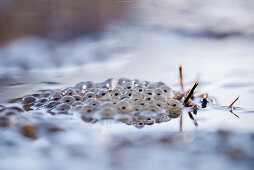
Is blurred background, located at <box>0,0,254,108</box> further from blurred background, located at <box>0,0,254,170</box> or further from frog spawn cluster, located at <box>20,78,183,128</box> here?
frog spawn cluster, located at <box>20,78,183,128</box>

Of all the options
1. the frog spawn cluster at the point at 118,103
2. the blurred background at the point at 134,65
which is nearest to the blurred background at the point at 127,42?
the blurred background at the point at 134,65

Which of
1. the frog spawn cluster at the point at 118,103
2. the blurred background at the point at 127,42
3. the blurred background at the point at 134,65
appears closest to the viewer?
the blurred background at the point at 134,65

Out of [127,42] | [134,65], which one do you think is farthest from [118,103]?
[127,42]

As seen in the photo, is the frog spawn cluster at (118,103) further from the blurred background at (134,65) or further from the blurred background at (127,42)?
the blurred background at (127,42)

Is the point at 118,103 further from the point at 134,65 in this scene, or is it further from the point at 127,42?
the point at 127,42

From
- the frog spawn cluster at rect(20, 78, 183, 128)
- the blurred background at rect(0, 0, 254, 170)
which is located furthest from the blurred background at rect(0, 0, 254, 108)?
the frog spawn cluster at rect(20, 78, 183, 128)

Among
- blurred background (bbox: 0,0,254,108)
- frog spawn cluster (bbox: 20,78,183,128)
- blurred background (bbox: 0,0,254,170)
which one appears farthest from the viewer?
blurred background (bbox: 0,0,254,108)

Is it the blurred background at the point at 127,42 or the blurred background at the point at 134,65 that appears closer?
the blurred background at the point at 134,65

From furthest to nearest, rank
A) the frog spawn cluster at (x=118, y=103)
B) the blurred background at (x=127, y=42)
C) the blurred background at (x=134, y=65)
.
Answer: the blurred background at (x=127, y=42) → the frog spawn cluster at (x=118, y=103) → the blurred background at (x=134, y=65)
